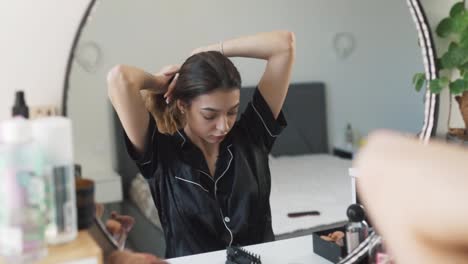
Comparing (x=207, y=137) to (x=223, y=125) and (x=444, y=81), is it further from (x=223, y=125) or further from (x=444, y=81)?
(x=444, y=81)

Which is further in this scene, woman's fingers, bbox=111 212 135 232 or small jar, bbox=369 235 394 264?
small jar, bbox=369 235 394 264

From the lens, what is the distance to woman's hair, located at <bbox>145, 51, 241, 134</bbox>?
90 cm

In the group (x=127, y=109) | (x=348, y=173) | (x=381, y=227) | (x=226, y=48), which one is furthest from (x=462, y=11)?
(x=381, y=227)

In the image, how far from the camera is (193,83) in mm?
913

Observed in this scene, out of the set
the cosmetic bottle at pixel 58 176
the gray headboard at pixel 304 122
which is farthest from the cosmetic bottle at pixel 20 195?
Result: the gray headboard at pixel 304 122

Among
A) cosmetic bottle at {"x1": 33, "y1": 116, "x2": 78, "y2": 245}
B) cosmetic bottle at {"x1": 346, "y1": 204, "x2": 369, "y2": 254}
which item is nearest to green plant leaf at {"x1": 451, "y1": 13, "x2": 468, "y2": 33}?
cosmetic bottle at {"x1": 346, "y1": 204, "x2": 369, "y2": 254}

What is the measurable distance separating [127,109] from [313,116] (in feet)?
1.24

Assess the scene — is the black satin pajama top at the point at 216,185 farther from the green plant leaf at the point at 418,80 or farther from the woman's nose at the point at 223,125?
the green plant leaf at the point at 418,80

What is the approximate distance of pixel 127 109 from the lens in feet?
2.81

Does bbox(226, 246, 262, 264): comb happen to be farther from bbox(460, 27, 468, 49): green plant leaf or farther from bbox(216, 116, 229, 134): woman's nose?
bbox(460, 27, 468, 49): green plant leaf

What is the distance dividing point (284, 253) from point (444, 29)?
0.56 metres

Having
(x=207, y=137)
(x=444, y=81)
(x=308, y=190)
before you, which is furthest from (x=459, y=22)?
(x=207, y=137)

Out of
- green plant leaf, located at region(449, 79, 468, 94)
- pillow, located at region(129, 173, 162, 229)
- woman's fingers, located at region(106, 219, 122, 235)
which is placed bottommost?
woman's fingers, located at region(106, 219, 122, 235)

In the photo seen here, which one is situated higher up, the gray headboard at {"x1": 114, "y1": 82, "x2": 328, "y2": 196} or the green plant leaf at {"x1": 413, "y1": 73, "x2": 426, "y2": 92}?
the green plant leaf at {"x1": 413, "y1": 73, "x2": 426, "y2": 92}
